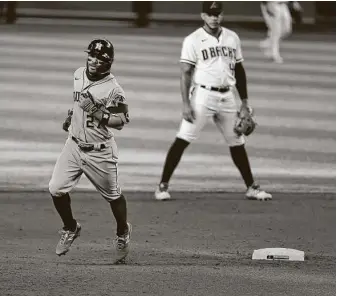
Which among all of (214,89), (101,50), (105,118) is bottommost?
(214,89)

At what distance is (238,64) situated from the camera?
859cm

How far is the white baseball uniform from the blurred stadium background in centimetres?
98

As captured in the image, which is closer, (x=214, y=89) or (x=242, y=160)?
(x=214, y=89)

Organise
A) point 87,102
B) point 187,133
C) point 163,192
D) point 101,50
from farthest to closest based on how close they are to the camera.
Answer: point 163,192 < point 187,133 < point 87,102 < point 101,50

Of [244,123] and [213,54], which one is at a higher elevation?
[213,54]

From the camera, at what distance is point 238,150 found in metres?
8.91

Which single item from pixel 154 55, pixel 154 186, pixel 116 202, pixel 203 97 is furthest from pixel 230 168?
pixel 154 55

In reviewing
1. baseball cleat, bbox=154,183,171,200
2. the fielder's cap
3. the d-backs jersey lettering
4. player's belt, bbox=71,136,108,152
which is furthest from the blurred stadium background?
the d-backs jersey lettering

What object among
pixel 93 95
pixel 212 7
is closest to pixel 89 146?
pixel 93 95

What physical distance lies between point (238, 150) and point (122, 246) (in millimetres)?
2707

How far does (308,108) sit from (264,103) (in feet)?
2.11

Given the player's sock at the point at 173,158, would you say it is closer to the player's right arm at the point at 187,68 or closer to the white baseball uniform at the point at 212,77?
the white baseball uniform at the point at 212,77

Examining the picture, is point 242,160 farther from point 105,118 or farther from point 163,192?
point 105,118

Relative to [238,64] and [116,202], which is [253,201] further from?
[116,202]
